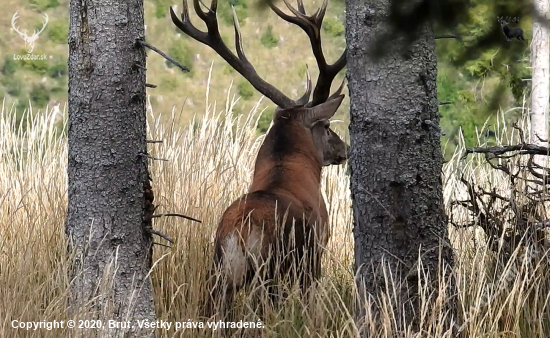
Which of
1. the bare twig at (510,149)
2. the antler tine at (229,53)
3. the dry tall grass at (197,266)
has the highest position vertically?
the antler tine at (229,53)

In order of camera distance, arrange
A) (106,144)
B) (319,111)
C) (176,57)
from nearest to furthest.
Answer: (106,144)
(319,111)
(176,57)

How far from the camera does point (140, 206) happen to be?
322 cm

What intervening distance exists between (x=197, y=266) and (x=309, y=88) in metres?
1.71

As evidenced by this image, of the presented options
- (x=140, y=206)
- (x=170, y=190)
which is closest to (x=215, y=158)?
(x=170, y=190)

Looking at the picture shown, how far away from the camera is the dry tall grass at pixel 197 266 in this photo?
2732mm

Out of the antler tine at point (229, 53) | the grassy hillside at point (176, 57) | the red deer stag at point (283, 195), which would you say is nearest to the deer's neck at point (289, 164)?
the red deer stag at point (283, 195)

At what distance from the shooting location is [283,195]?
152 inches

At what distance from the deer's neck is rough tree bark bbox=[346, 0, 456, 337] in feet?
4.19

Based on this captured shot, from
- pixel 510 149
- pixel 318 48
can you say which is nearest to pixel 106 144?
pixel 510 149

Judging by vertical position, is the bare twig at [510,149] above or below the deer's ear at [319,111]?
below

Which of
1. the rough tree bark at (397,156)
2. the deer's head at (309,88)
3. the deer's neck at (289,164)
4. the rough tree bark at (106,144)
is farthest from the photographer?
the deer's head at (309,88)

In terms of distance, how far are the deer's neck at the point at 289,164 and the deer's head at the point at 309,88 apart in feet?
0.22

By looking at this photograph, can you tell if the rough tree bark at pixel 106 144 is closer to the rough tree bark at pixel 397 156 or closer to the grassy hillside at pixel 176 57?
the rough tree bark at pixel 397 156

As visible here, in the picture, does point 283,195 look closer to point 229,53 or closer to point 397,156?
point 397,156
